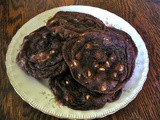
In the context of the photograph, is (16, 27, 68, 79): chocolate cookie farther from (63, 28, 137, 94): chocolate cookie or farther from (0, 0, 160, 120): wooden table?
(0, 0, 160, 120): wooden table

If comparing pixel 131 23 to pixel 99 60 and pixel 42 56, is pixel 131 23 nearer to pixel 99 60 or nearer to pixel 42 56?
pixel 99 60

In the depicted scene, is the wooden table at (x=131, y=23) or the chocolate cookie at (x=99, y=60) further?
the wooden table at (x=131, y=23)

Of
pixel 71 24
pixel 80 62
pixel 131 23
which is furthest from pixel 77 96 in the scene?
pixel 131 23

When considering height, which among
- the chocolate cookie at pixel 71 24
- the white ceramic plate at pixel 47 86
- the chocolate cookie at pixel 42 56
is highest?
the chocolate cookie at pixel 71 24

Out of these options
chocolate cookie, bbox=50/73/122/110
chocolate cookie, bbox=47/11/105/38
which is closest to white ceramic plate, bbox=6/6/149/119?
chocolate cookie, bbox=50/73/122/110

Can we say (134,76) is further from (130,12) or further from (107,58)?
(130,12)

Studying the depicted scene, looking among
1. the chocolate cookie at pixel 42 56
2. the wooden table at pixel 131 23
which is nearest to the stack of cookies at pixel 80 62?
the chocolate cookie at pixel 42 56

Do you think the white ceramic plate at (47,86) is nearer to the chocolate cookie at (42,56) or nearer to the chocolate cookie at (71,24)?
the chocolate cookie at (42,56)

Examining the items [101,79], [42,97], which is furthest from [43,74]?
[101,79]
